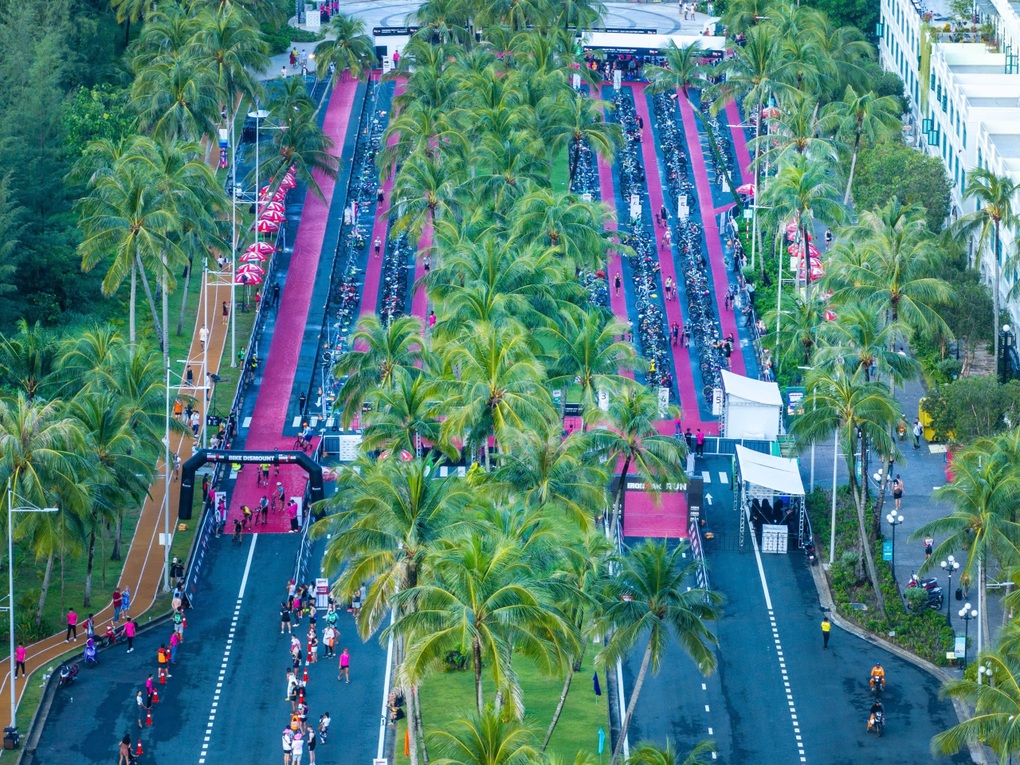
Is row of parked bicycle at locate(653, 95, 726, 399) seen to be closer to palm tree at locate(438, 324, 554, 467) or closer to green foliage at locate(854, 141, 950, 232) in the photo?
green foliage at locate(854, 141, 950, 232)

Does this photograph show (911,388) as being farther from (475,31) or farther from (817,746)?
(475,31)

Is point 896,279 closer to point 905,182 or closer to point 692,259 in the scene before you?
point 905,182

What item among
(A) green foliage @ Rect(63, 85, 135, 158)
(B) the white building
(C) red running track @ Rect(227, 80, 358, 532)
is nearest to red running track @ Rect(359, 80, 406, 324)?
(C) red running track @ Rect(227, 80, 358, 532)

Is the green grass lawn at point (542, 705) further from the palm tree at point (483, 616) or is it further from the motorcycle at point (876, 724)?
the palm tree at point (483, 616)

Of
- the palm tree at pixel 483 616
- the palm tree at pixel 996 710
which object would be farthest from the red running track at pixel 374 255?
the palm tree at pixel 996 710

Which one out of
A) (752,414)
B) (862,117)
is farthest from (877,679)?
(862,117)

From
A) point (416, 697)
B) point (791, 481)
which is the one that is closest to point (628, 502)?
point (791, 481)
